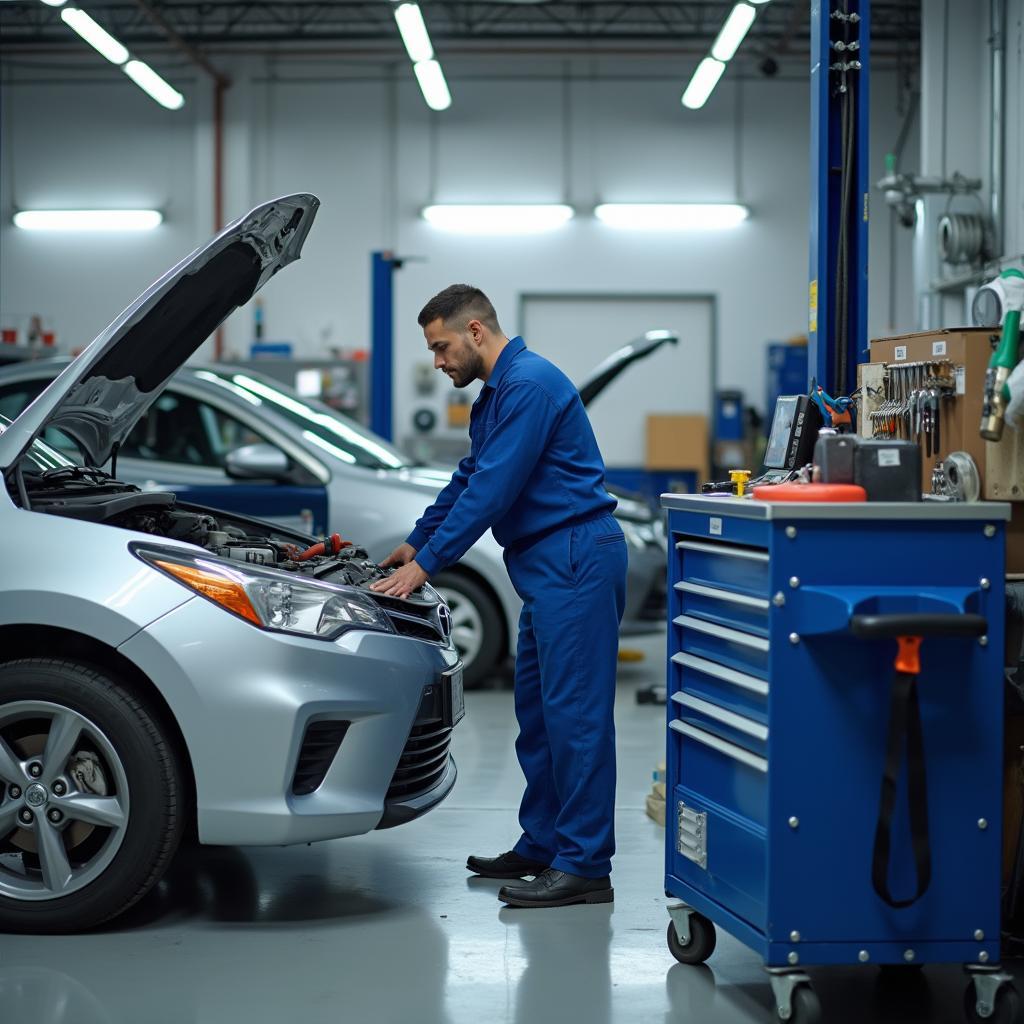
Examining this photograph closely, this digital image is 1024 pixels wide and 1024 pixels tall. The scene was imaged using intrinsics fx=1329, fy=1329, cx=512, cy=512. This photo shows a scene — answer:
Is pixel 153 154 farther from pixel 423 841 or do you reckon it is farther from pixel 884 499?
pixel 884 499

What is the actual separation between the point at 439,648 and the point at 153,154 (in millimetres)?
11917

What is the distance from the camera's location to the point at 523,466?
10.4ft

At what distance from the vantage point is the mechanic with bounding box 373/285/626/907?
10.4ft

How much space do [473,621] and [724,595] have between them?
3682mm

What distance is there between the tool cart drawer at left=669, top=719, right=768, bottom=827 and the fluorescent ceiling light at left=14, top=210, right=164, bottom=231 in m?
12.2

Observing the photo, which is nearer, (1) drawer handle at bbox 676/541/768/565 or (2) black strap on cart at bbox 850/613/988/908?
(2) black strap on cart at bbox 850/613/988/908

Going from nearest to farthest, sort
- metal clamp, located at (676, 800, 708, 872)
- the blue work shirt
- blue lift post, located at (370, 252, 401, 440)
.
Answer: metal clamp, located at (676, 800, 708, 872) < the blue work shirt < blue lift post, located at (370, 252, 401, 440)

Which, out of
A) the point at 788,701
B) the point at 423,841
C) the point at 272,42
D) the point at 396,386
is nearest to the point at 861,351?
the point at 788,701

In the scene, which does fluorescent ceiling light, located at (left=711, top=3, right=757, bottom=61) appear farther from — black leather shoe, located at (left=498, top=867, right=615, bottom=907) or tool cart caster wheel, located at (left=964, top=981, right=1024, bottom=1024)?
tool cart caster wheel, located at (left=964, top=981, right=1024, bottom=1024)

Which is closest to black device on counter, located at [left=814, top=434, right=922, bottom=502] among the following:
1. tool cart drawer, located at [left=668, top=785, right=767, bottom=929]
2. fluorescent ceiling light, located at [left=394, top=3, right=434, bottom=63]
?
tool cart drawer, located at [left=668, top=785, right=767, bottom=929]

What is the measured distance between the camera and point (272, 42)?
44.3ft

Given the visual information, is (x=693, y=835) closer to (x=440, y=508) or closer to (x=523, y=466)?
(x=523, y=466)

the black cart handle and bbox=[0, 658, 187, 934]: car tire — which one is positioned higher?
the black cart handle

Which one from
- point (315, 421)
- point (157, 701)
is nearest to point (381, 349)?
point (315, 421)
